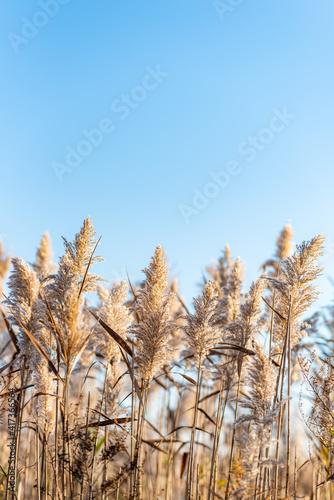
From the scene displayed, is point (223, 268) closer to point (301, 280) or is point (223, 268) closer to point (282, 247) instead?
point (282, 247)

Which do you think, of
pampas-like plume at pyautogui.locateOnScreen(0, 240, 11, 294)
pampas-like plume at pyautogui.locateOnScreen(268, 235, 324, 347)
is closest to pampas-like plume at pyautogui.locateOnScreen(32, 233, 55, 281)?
pampas-like plume at pyautogui.locateOnScreen(0, 240, 11, 294)

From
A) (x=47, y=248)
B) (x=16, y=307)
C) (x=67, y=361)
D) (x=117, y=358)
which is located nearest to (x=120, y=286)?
(x=117, y=358)

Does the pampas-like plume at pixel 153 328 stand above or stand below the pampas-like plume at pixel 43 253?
below

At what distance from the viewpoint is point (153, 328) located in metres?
2.96

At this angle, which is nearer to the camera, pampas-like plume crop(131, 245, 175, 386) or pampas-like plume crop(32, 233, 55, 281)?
pampas-like plume crop(131, 245, 175, 386)

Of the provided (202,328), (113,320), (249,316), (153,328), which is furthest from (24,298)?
(249,316)

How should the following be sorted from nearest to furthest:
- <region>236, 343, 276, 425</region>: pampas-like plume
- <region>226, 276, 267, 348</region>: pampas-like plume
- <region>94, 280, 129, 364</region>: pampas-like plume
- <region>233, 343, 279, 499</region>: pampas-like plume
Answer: <region>233, 343, 279, 499</region>: pampas-like plume → <region>236, 343, 276, 425</region>: pampas-like plume → <region>94, 280, 129, 364</region>: pampas-like plume → <region>226, 276, 267, 348</region>: pampas-like plume

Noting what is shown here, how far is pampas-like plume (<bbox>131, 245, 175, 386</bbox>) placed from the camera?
296 centimetres

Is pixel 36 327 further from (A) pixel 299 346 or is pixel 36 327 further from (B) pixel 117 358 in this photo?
(A) pixel 299 346

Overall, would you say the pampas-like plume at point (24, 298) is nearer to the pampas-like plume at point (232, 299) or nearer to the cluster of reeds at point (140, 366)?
the cluster of reeds at point (140, 366)

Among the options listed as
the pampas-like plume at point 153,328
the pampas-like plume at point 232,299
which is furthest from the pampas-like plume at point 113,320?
A: the pampas-like plume at point 232,299

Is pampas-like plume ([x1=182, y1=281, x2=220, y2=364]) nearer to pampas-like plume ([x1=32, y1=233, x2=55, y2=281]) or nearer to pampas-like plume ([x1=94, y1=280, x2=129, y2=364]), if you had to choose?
pampas-like plume ([x1=94, y1=280, x2=129, y2=364])

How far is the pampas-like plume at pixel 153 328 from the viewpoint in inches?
116

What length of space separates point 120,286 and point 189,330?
0.79m
